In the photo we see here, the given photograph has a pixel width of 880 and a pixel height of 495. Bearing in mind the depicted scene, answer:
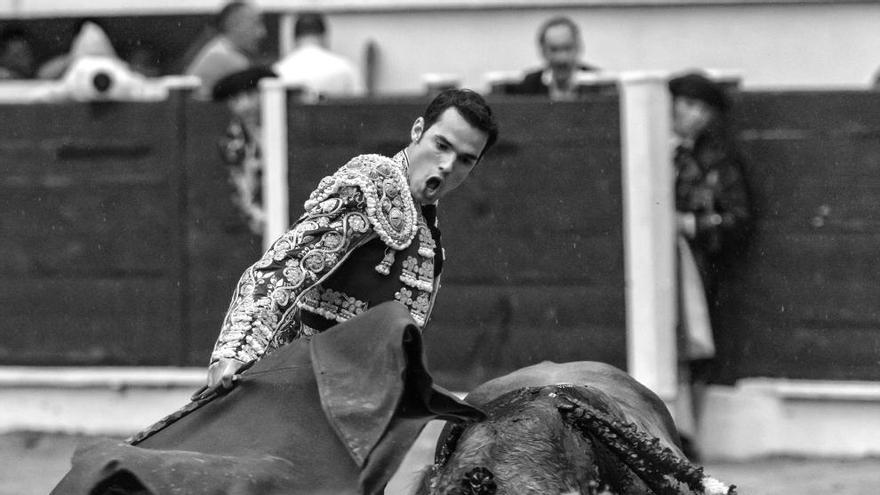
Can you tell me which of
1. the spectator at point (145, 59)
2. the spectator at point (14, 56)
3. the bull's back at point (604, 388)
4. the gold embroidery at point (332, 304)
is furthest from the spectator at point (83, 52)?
the gold embroidery at point (332, 304)

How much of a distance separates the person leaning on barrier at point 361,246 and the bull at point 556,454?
0.89 ft

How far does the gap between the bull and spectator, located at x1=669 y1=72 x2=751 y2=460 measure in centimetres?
313

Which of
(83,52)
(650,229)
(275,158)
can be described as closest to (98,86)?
(275,158)

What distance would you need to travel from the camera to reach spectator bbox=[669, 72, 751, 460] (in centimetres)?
643

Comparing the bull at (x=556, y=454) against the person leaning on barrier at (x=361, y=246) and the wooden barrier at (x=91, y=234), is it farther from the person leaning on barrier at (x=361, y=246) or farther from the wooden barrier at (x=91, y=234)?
the wooden barrier at (x=91, y=234)

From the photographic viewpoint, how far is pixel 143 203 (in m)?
7.15

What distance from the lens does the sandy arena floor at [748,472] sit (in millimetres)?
5816

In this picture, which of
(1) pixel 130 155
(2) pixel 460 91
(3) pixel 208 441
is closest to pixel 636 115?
(1) pixel 130 155

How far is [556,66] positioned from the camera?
656 centimetres

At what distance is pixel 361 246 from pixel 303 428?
1.56 feet

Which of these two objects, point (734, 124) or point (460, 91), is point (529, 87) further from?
point (460, 91)

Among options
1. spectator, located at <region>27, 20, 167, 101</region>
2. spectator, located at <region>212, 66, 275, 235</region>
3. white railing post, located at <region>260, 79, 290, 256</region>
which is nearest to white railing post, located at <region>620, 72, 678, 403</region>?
white railing post, located at <region>260, 79, 290, 256</region>

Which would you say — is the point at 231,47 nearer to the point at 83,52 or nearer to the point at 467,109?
the point at 83,52

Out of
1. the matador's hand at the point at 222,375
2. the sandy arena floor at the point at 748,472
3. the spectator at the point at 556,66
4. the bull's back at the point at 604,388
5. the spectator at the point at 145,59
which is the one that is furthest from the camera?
the spectator at the point at 145,59
